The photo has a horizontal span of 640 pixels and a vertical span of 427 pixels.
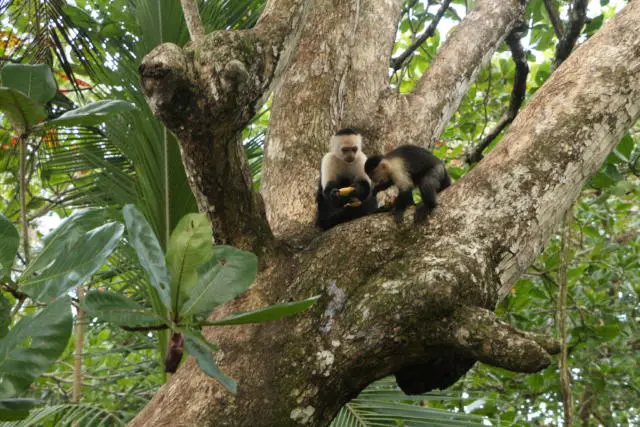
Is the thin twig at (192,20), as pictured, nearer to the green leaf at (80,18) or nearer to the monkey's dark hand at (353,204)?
the monkey's dark hand at (353,204)

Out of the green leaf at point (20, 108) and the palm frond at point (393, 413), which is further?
the palm frond at point (393, 413)

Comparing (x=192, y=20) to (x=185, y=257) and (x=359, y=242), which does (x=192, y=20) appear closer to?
(x=359, y=242)

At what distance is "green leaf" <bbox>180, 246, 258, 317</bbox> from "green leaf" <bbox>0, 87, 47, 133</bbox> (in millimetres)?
358

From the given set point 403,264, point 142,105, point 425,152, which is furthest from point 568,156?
point 142,105

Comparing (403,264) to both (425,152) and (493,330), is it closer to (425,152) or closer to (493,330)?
(493,330)

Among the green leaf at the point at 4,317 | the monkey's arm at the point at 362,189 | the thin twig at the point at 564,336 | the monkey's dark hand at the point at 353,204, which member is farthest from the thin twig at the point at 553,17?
the green leaf at the point at 4,317

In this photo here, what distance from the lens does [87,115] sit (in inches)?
41.4

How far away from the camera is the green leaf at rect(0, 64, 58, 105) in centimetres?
102

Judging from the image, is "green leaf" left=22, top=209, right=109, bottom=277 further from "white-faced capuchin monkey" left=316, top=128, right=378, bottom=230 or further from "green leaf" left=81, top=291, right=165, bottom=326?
"white-faced capuchin monkey" left=316, top=128, right=378, bottom=230

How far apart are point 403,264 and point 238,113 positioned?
26.6 inches

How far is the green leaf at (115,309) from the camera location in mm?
936

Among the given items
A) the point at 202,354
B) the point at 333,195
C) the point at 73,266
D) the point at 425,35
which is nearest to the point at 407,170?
the point at 333,195

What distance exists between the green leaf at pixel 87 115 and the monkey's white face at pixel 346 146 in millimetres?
2005

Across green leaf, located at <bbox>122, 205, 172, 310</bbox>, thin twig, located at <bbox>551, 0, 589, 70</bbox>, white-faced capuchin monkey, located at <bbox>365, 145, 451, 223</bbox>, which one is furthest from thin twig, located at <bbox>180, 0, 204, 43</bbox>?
thin twig, located at <bbox>551, 0, 589, 70</bbox>
